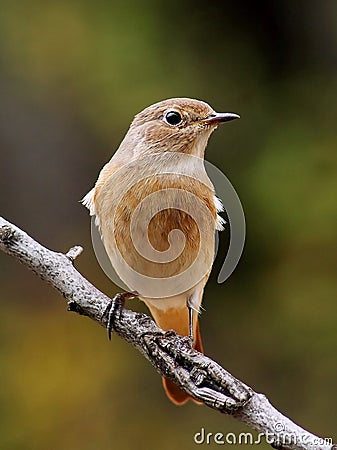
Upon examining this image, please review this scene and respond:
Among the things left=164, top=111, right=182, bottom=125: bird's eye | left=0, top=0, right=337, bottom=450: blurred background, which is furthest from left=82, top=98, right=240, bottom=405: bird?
left=0, top=0, right=337, bottom=450: blurred background

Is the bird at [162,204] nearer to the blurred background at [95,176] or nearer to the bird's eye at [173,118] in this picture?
the bird's eye at [173,118]

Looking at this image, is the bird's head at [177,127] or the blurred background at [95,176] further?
the blurred background at [95,176]

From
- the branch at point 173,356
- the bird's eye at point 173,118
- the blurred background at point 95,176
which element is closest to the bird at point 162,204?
the bird's eye at point 173,118

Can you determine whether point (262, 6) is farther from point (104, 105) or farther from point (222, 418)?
point (222, 418)

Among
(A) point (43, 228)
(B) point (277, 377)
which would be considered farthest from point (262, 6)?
(B) point (277, 377)

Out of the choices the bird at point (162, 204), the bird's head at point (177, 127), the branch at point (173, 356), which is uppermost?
the bird's head at point (177, 127)
